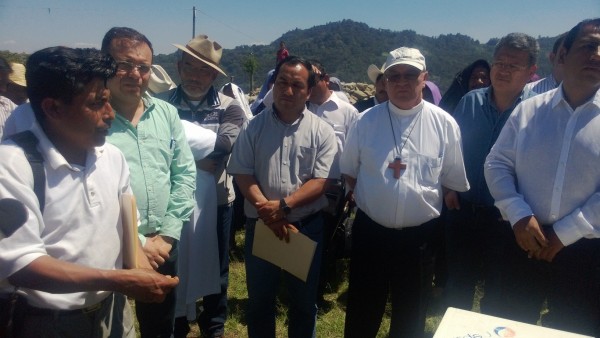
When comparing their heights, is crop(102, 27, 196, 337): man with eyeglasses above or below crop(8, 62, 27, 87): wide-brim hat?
below

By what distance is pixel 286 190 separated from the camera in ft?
8.52

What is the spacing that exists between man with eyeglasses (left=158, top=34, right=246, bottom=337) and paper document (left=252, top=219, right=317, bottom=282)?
645mm

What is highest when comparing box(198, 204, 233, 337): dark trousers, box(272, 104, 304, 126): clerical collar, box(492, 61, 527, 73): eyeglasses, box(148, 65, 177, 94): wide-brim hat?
box(492, 61, 527, 73): eyeglasses

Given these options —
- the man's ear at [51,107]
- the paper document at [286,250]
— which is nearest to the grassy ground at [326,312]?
the paper document at [286,250]

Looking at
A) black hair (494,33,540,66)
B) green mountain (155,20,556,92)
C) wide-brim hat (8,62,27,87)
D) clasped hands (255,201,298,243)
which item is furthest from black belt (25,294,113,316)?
green mountain (155,20,556,92)

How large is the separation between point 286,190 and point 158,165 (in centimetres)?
77

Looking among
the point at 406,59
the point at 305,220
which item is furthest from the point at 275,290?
the point at 406,59

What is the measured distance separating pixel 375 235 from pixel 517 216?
0.79 m

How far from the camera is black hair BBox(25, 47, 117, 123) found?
1.48m

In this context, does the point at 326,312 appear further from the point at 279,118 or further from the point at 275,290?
the point at 279,118

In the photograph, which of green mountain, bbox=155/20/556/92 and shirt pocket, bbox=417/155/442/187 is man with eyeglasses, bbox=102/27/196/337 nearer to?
shirt pocket, bbox=417/155/442/187

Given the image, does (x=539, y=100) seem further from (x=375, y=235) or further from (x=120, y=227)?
(x=120, y=227)

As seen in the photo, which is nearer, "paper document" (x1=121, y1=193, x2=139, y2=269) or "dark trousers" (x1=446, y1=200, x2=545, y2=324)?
"paper document" (x1=121, y1=193, x2=139, y2=269)

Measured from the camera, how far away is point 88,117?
1.57 m
